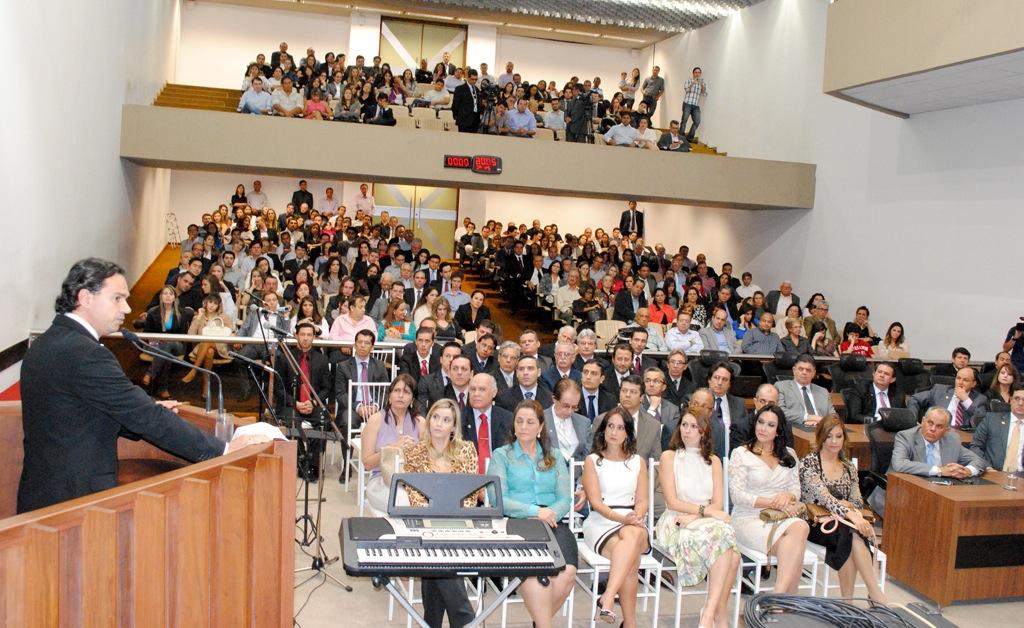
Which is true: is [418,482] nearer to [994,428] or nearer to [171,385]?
[171,385]

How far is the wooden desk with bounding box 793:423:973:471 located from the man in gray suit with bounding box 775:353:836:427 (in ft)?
0.65

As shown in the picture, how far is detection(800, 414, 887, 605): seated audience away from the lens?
15.3 feet

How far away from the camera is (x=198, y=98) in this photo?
14148 millimetres

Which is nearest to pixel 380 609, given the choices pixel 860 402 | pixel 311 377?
pixel 311 377

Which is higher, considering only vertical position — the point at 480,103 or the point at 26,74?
the point at 480,103

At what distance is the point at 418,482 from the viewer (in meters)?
3.20

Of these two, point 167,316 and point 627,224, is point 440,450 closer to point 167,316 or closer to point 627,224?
point 167,316

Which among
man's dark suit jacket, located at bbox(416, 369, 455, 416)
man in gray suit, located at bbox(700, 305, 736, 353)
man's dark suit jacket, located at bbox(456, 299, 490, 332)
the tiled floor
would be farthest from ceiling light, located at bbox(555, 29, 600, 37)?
the tiled floor

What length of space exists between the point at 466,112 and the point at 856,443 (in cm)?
711

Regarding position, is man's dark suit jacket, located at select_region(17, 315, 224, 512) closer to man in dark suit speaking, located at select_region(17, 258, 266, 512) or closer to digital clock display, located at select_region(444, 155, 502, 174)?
man in dark suit speaking, located at select_region(17, 258, 266, 512)

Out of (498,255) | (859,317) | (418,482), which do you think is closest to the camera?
(418,482)

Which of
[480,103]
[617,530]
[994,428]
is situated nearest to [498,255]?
[480,103]

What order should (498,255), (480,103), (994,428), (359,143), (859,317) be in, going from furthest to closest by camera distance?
(498,255)
(480,103)
(359,143)
(859,317)
(994,428)

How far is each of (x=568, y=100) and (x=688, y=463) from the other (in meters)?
9.71
